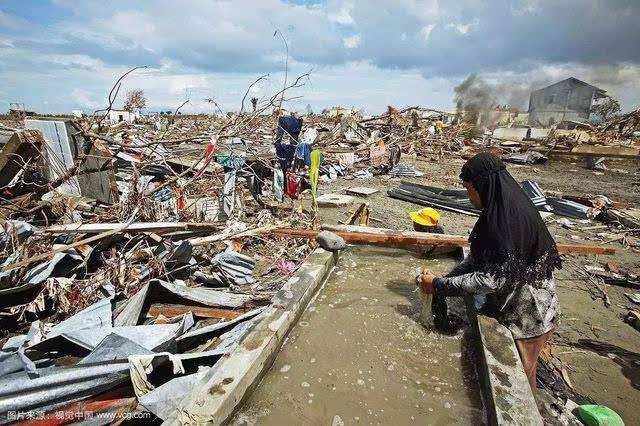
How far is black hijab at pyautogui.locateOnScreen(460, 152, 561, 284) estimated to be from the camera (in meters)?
2.38

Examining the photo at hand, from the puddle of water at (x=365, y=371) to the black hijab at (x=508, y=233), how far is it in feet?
2.69

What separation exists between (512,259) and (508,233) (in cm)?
19

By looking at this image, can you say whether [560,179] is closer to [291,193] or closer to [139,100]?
[291,193]

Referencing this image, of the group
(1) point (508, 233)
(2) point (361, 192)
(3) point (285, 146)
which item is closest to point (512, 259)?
(1) point (508, 233)

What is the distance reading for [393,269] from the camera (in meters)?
4.10

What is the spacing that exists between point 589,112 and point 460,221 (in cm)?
4465

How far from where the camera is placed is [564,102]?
4144cm

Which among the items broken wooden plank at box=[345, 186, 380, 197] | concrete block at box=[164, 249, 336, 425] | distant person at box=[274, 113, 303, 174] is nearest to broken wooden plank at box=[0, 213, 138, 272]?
concrete block at box=[164, 249, 336, 425]

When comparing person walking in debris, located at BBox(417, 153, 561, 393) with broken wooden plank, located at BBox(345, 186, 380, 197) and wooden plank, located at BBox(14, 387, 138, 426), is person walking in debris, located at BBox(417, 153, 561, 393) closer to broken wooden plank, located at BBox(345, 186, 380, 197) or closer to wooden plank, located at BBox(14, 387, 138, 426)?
wooden plank, located at BBox(14, 387, 138, 426)

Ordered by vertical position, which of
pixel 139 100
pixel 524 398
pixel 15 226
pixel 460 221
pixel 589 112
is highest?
pixel 589 112

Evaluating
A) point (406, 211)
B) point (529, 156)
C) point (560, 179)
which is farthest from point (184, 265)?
point (529, 156)

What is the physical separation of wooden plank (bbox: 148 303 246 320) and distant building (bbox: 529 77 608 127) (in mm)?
45437

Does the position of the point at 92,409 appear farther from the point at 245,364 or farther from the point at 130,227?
the point at 130,227

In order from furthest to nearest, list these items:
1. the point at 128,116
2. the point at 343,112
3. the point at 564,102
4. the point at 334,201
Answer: the point at 564,102, the point at 343,112, the point at 128,116, the point at 334,201
